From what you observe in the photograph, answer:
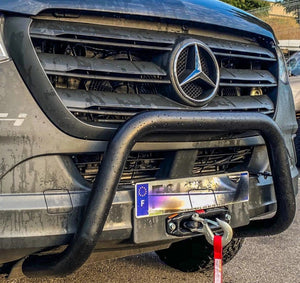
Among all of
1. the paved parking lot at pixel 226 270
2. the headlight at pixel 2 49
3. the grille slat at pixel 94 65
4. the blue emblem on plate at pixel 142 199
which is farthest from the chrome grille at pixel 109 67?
the paved parking lot at pixel 226 270

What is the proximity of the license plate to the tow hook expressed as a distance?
1.6 inches

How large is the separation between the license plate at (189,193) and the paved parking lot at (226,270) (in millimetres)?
1090

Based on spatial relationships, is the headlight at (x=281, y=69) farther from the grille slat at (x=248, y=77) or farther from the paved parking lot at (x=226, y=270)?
the paved parking lot at (x=226, y=270)

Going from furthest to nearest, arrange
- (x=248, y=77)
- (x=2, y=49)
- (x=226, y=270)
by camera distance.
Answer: (x=226, y=270) < (x=248, y=77) < (x=2, y=49)

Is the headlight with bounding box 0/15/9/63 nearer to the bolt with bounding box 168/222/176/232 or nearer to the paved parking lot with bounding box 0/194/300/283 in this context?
the bolt with bounding box 168/222/176/232

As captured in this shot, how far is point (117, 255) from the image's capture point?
2.63 meters

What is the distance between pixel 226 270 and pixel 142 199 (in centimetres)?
164

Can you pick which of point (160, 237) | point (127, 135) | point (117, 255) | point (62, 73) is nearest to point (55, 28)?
point (62, 73)

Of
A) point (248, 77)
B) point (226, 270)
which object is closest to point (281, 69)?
point (248, 77)

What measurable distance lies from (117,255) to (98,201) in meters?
0.69

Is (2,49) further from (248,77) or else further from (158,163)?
(248,77)

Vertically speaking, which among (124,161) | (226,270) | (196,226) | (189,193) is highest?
(124,161)

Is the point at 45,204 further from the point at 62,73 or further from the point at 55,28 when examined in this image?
the point at 55,28

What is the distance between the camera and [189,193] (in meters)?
2.39
